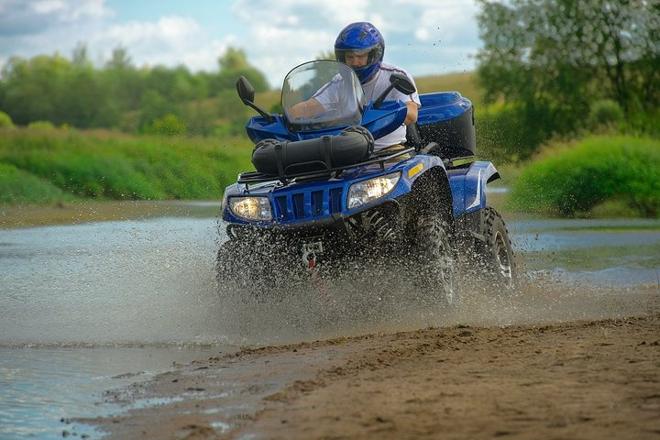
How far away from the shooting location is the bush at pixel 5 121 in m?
39.1

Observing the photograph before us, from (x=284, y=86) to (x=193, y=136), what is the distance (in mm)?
31249

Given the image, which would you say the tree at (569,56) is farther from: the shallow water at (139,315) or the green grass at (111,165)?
the shallow water at (139,315)

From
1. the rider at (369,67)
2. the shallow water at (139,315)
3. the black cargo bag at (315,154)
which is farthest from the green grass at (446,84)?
the black cargo bag at (315,154)

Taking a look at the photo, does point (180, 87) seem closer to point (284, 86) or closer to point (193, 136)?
point (193, 136)

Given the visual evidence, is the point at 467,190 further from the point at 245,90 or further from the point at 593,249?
the point at 593,249

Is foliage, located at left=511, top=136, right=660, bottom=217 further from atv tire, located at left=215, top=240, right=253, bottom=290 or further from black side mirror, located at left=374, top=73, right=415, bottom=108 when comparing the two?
atv tire, located at left=215, top=240, right=253, bottom=290

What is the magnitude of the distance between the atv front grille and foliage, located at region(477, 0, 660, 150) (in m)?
38.2

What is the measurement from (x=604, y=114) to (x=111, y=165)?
18.5m

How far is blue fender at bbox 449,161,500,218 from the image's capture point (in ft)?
35.6

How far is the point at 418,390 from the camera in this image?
658 cm

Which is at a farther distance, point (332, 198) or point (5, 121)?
point (5, 121)

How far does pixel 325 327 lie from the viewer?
972 centimetres

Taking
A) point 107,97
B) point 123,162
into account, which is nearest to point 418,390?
point 123,162

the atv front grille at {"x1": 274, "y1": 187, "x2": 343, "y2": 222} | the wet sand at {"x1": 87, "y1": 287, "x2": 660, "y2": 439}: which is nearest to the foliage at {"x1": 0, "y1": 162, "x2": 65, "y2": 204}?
the atv front grille at {"x1": 274, "y1": 187, "x2": 343, "y2": 222}
